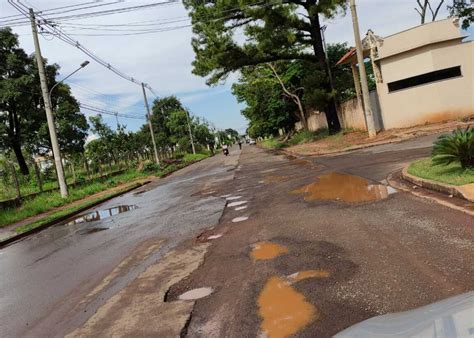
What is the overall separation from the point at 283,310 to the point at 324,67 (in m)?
26.8

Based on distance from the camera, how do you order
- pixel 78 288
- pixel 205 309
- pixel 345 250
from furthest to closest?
pixel 78 288
pixel 345 250
pixel 205 309

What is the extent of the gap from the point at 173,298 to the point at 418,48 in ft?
71.6

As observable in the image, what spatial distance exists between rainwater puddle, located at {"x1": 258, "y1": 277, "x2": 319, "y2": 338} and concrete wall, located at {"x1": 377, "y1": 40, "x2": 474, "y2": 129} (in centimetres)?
2075

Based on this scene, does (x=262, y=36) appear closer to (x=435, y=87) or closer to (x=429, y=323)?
(x=435, y=87)

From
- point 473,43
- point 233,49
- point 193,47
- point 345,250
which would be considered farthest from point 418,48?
point 345,250

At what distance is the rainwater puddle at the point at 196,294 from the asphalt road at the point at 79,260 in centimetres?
111

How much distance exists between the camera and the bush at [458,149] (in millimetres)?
8102

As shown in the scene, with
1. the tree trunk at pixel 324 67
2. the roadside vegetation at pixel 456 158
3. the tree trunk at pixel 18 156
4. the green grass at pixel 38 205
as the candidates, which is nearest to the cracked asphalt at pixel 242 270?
the roadside vegetation at pixel 456 158

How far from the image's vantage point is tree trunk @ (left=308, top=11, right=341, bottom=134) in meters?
27.9

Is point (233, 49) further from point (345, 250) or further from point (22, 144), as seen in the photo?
point (345, 250)

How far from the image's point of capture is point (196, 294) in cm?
487

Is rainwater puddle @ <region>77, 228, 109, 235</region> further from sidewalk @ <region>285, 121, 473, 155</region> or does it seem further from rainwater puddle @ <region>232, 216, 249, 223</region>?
sidewalk @ <region>285, 121, 473, 155</region>

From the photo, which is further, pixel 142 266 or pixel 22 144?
pixel 22 144

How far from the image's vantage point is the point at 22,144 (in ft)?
123
